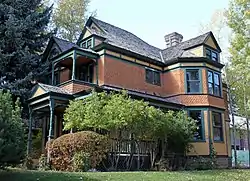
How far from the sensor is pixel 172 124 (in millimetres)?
17797

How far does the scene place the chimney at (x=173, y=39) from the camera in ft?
93.8

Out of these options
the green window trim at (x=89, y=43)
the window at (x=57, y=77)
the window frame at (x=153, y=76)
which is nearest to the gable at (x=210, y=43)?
the window frame at (x=153, y=76)

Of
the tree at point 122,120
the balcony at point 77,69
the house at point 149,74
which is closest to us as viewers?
the tree at point 122,120

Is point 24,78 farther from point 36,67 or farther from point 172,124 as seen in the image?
point 172,124

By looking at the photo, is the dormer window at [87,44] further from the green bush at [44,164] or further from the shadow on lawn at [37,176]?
the shadow on lawn at [37,176]

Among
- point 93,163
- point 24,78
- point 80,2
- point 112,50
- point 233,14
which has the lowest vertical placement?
point 93,163

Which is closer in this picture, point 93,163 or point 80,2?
point 93,163

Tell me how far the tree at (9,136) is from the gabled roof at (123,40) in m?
10.9

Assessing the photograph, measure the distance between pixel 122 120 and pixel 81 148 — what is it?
2289 millimetres

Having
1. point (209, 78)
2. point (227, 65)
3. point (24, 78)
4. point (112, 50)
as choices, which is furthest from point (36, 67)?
point (227, 65)

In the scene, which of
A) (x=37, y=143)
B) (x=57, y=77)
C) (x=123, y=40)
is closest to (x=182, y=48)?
(x=123, y=40)

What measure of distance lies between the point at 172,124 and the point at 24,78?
963cm

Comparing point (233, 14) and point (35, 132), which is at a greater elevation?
point (233, 14)

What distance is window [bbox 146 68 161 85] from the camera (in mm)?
22973
